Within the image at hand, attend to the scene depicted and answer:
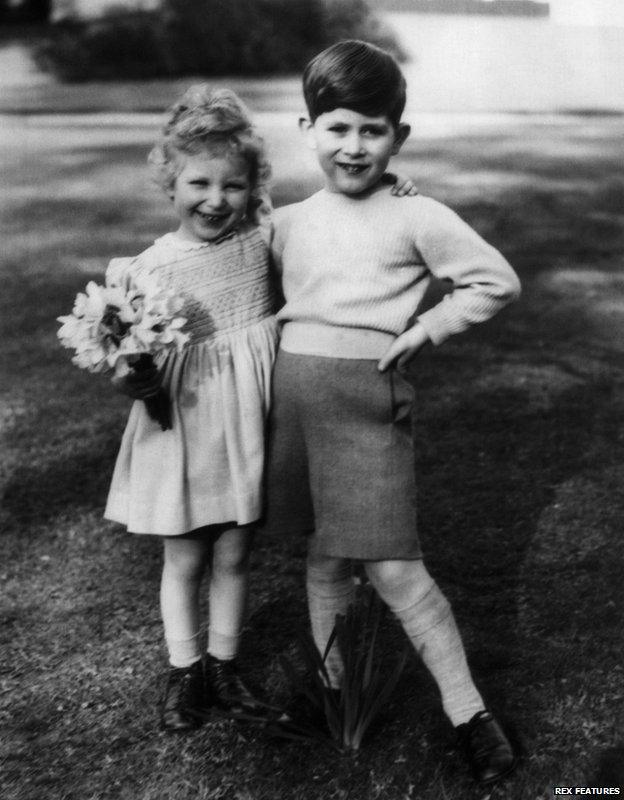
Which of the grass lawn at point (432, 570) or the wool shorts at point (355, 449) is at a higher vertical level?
the wool shorts at point (355, 449)

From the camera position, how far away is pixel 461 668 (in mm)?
2648

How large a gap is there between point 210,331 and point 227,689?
933mm

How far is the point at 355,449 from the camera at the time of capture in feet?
8.28

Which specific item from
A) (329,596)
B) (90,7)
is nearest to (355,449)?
(329,596)

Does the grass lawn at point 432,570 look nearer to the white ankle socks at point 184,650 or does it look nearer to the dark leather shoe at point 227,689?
the dark leather shoe at point 227,689

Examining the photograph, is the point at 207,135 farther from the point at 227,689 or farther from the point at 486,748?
the point at 486,748

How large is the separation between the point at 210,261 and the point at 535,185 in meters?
7.91

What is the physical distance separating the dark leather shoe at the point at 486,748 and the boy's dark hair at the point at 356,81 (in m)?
1.39

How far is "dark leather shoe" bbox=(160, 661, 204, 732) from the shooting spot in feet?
9.39

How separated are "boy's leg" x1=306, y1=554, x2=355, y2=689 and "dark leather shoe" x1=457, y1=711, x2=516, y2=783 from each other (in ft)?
1.20

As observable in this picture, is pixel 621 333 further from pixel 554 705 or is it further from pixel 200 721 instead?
pixel 200 721

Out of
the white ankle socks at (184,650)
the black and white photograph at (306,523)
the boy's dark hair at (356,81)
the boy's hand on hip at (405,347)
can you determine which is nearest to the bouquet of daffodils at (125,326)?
the black and white photograph at (306,523)

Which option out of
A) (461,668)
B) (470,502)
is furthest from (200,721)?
(470,502)

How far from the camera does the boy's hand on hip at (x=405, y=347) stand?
8.13 ft
